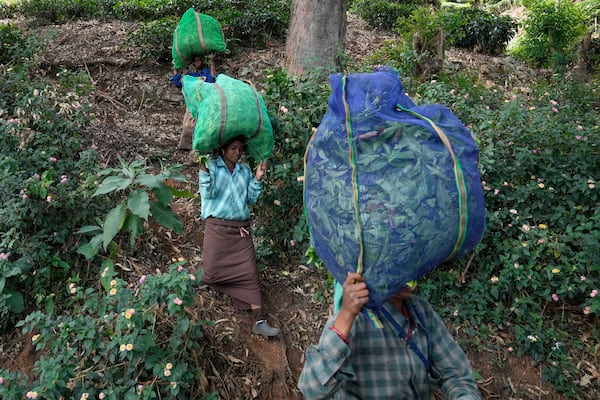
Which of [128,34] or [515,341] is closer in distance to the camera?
[515,341]

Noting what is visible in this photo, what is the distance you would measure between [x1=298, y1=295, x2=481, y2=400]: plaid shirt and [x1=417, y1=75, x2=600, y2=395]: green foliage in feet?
5.65

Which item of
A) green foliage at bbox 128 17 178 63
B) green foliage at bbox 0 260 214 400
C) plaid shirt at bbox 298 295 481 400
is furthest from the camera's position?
green foliage at bbox 128 17 178 63

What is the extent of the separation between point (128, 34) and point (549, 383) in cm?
659

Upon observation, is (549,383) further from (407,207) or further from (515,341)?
(407,207)

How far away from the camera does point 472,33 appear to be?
893 cm

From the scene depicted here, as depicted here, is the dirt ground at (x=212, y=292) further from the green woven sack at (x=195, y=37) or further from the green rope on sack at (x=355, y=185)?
the green rope on sack at (x=355, y=185)

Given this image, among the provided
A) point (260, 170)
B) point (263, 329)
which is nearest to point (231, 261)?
point (263, 329)

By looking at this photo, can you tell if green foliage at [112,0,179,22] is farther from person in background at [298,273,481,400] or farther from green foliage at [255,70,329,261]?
person in background at [298,273,481,400]

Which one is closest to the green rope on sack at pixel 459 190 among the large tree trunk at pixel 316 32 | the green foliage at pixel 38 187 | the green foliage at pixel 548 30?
the green foliage at pixel 38 187

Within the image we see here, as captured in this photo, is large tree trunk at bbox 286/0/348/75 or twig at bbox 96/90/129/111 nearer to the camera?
large tree trunk at bbox 286/0/348/75

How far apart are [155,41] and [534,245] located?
5554mm

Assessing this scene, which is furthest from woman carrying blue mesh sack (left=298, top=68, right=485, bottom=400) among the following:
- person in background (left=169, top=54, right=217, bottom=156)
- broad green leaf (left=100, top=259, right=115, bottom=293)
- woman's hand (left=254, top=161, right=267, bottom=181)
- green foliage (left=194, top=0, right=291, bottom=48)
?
green foliage (left=194, top=0, right=291, bottom=48)

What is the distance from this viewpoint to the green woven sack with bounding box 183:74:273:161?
9.88ft

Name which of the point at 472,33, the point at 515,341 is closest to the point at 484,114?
the point at 515,341
